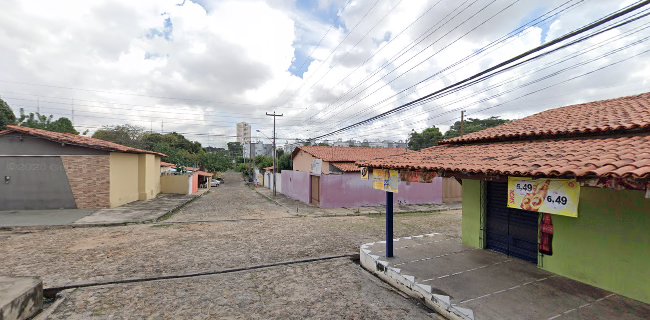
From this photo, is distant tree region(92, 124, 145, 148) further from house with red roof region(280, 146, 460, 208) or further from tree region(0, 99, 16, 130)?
house with red roof region(280, 146, 460, 208)

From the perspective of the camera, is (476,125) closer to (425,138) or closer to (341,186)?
(425,138)

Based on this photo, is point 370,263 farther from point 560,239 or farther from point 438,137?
point 438,137

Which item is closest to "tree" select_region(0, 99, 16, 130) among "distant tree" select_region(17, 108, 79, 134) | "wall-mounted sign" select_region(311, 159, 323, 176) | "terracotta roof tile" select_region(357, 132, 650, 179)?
"distant tree" select_region(17, 108, 79, 134)

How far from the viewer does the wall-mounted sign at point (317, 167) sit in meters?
20.7

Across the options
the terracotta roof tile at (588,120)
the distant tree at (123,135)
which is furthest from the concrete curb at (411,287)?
the distant tree at (123,135)

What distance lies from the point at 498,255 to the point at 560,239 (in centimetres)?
163

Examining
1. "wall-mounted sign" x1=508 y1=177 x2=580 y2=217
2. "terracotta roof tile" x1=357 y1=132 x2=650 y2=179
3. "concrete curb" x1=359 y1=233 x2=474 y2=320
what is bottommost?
"concrete curb" x1=359 y1=233 x2=474 y2=320

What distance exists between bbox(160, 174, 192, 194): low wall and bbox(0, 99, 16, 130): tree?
17.5 m

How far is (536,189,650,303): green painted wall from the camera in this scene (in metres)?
5.25

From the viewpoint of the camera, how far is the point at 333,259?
27.8ft

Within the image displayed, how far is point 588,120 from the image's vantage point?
23.1 ft

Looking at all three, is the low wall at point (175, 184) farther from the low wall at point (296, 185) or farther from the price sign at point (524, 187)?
the price sign at point (524, 187)

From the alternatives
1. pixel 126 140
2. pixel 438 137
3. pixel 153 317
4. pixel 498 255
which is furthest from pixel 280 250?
pixel 126 140

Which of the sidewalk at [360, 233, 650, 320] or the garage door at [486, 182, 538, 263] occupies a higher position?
the garage door at [486, 182, 538, 263]
